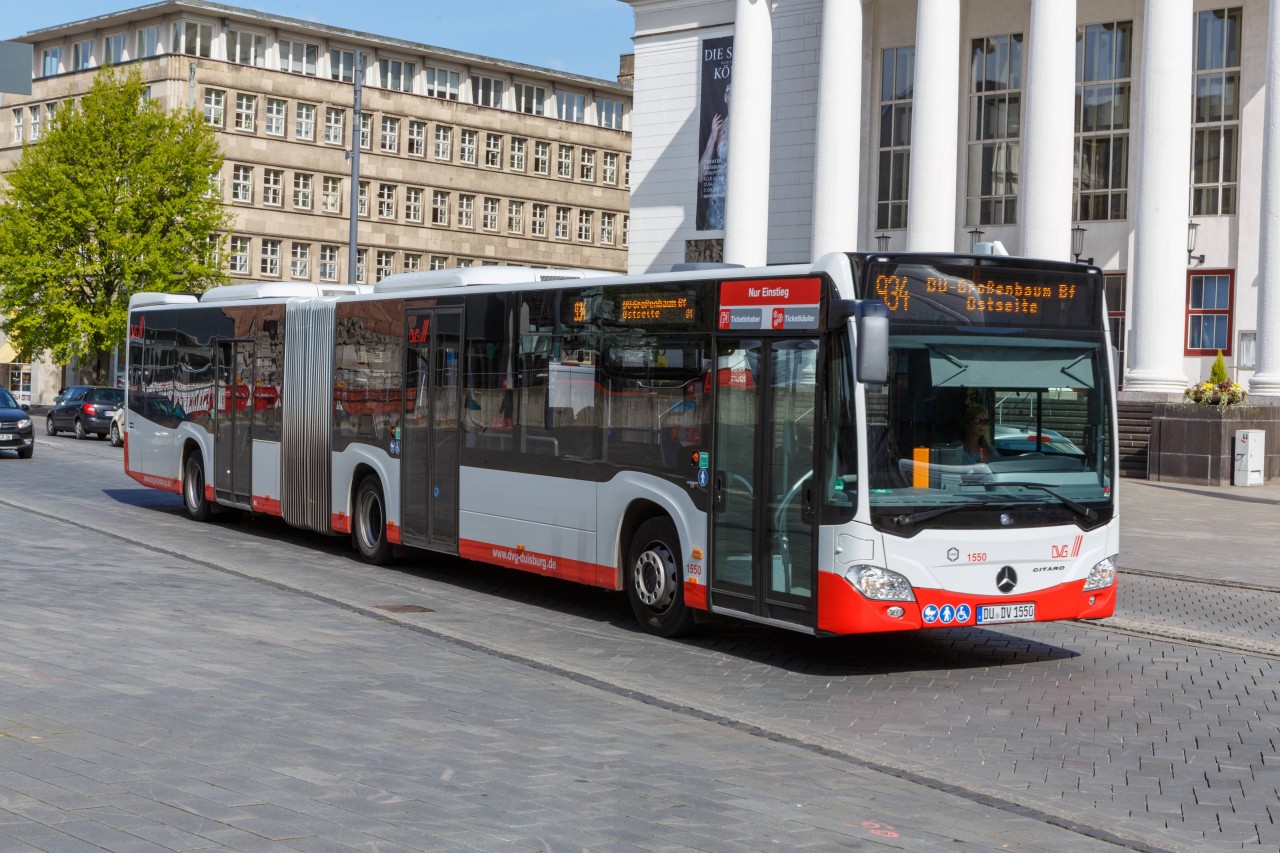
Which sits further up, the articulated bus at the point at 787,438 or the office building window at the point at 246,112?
the office building window at the point at 246,112

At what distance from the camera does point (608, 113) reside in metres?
97.6

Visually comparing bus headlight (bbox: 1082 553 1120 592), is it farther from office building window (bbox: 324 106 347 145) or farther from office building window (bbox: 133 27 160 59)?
office building window (bbox: 324 106 347 145)

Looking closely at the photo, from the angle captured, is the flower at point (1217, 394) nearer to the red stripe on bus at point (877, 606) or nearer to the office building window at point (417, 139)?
the red stripe on bus at point (877, 606)

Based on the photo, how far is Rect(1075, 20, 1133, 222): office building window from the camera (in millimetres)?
41375

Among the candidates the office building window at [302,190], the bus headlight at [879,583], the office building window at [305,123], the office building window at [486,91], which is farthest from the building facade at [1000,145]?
the office building window at [486,91]

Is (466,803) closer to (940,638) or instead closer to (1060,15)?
(940,638)

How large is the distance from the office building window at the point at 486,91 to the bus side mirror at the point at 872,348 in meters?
83.5

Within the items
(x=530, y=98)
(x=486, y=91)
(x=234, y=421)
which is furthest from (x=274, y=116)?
(x=234, y=421)

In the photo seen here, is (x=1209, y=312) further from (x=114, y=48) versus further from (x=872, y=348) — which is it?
(x=114, y=48)

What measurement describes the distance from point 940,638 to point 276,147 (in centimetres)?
7512

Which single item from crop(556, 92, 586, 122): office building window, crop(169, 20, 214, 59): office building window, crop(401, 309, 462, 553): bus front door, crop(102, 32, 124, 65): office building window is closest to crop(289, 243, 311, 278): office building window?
crop(169, 20, 214, 59): office building window

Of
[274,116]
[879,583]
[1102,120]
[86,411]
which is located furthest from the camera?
[274,116]

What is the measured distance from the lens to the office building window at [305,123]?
84062 mm

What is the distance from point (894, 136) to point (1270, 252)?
13.5m
